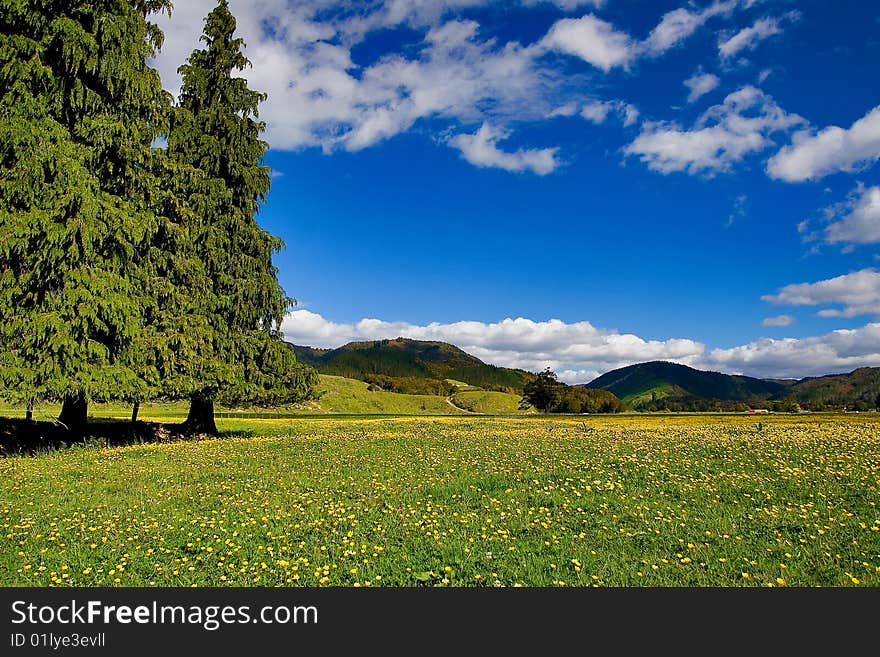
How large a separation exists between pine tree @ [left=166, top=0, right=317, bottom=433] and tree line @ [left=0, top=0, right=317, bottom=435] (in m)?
0.09

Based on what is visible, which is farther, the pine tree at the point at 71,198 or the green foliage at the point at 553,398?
the green foliage at the point at 553,398

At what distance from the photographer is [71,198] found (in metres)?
16.1

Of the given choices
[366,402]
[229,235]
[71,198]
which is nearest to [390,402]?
[366,402]

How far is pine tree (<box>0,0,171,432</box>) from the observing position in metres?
15.7

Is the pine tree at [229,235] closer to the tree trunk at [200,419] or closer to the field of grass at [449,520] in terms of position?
the tree trunk at [200,419]

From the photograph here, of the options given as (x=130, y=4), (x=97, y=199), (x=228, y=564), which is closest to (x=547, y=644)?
(x=228, y=564)

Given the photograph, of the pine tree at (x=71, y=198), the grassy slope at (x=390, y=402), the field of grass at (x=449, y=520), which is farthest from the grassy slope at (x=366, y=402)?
the field of grass at (x=449, y=520)

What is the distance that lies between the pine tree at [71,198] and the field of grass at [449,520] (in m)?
2.93

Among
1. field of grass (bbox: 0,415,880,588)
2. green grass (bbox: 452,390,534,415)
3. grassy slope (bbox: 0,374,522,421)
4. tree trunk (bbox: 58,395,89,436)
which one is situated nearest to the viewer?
field of grass (bbox: 0,415,880,588)

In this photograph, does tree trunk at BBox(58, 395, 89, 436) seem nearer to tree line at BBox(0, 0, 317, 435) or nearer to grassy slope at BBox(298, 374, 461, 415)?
tree line at BBox(0, 0, 317, 435)

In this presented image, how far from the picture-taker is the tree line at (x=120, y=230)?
15789mm

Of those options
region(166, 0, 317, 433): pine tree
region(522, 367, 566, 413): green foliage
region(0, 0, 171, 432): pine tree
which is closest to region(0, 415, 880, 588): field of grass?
region(0, 0, 171, 432): pine tree

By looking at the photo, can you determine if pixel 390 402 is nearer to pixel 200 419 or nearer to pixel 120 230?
pixel 200 419

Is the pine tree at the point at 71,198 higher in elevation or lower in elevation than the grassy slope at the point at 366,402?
higher
